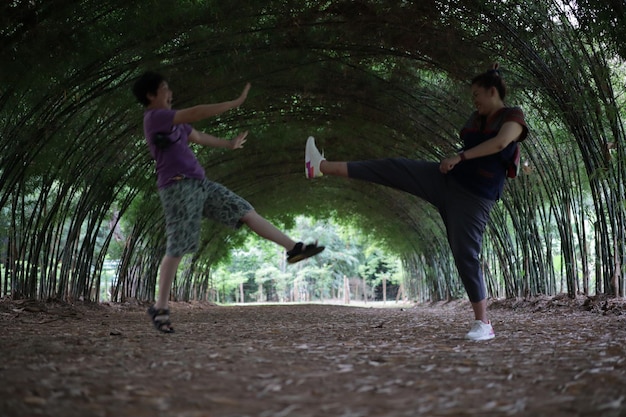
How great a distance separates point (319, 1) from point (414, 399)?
4197mm

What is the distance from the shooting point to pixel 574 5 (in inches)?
160

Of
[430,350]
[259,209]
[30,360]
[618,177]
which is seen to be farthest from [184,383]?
[259,209]

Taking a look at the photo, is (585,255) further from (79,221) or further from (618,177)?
(79,221)

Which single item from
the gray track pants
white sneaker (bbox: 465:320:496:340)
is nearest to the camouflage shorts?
the gray track pants

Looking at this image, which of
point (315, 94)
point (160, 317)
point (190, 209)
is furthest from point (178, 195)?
point (315, 94)

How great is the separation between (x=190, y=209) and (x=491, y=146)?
149cm

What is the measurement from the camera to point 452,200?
118 inches

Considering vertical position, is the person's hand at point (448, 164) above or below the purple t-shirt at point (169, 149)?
below

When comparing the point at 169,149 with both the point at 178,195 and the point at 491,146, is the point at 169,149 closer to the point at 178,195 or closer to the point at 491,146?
the point at 178,195

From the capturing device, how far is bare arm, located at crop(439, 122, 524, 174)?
109 inches

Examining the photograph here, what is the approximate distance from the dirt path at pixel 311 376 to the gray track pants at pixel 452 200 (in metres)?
0.39

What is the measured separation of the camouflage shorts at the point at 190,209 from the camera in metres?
2.93

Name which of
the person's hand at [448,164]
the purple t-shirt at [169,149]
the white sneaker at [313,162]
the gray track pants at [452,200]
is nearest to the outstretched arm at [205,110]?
the purple t-shirt at [169,149]

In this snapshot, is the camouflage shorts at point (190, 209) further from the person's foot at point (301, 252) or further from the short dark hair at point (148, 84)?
the short dark hair at point (148, 84)
